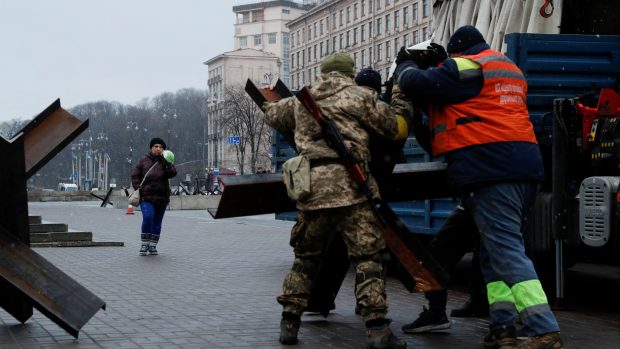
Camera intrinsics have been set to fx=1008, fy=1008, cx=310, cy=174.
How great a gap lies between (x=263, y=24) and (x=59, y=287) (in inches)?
6415

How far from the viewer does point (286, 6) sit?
549 feet

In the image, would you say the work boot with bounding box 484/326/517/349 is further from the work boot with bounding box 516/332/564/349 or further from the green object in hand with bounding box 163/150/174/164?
the green object in hand with bounding box 163/150/174/164

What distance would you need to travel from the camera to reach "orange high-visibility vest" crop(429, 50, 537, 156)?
5.78 meters

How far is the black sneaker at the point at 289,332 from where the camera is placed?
20.7 feet

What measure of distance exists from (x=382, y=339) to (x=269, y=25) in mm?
162987

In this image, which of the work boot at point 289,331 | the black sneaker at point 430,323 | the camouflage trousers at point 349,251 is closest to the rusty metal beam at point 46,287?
the work boot at point 289,331

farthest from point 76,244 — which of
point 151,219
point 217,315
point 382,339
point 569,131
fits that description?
point 382,339

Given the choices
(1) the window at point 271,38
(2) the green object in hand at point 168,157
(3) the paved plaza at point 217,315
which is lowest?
(3) the paved plaza at point 217,315

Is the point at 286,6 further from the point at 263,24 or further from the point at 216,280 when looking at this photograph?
the point at 216,280

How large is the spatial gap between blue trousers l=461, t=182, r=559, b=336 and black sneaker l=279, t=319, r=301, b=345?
125 centimetres

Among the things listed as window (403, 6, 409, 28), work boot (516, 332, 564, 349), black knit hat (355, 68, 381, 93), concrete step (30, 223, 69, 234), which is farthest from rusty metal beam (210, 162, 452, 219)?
window (403, 6, 409, 28)

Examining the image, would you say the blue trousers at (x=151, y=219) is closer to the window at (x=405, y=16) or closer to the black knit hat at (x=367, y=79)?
the black knit hat at (x=367, y=79)

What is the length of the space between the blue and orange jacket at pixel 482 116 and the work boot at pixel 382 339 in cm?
97

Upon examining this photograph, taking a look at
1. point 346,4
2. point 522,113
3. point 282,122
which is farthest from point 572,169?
point 346,4
